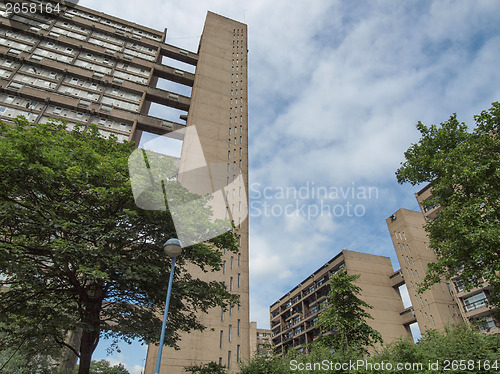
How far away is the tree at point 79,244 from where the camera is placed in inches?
431

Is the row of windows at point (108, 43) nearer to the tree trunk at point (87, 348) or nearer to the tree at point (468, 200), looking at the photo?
the tree trunk at point (87, 348)

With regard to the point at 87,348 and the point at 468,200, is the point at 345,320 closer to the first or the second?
the point at 468,200

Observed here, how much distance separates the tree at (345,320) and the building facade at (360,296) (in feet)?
71.7

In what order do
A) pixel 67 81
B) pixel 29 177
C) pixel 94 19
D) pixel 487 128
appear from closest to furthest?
pixel 29 177
pixel 487 128
pixel 67 81
pixel 94 19

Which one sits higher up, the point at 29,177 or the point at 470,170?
the point at 470,170

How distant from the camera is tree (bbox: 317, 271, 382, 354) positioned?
15477 millimetres

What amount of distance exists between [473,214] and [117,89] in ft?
151

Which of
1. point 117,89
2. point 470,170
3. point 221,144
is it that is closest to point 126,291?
point 470,170

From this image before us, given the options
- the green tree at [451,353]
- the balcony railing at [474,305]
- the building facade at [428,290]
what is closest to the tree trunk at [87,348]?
the green tree at [451,353]

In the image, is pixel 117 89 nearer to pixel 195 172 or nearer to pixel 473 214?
pixel 195 172

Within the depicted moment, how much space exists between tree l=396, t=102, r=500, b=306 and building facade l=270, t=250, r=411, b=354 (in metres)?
25.6

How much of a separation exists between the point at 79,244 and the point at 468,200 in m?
15.3

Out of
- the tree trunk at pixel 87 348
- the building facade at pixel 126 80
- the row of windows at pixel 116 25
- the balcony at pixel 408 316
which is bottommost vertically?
the tree trunk at pixel 87 348

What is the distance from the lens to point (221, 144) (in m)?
36.4
